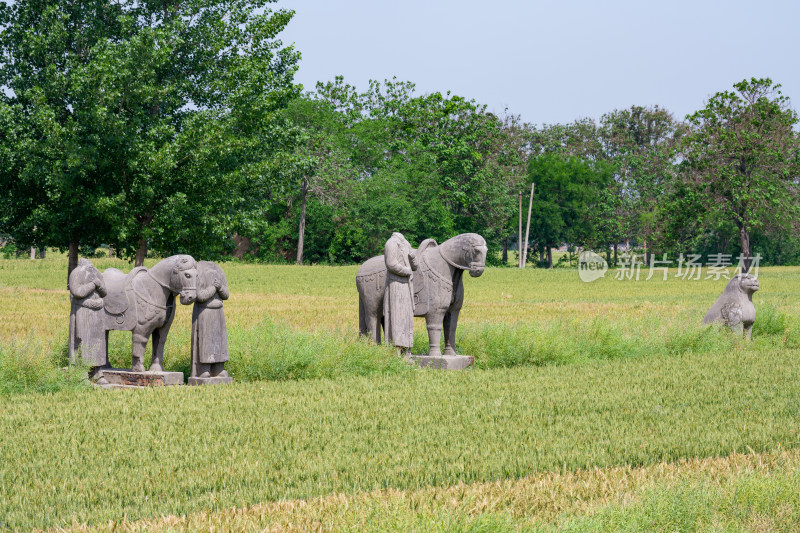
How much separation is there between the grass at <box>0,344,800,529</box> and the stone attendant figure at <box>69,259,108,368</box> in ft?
3.14

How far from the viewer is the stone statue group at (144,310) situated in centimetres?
1093

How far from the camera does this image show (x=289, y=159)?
28547mm

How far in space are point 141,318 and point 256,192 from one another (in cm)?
1815

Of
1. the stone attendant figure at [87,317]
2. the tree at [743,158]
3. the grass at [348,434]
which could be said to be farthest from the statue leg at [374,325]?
the tree at [743,158]

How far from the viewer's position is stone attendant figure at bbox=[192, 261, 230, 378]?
35.8 feet

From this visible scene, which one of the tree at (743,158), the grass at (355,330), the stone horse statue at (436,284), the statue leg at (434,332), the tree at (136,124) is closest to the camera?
the grass at (355,330)

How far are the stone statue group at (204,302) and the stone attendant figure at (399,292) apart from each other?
1 cm

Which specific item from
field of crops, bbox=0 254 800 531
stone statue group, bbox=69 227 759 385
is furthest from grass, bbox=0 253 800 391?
stone statue group, bbox=69 227 759 385

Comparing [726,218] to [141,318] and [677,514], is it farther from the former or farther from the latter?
[677,514]

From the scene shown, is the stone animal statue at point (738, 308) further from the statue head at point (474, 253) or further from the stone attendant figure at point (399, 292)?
the stone attendant figure at point (399, 292)

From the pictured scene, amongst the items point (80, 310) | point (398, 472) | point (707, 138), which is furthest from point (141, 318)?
point (707, 138)

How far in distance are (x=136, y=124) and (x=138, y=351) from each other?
15.4 metres

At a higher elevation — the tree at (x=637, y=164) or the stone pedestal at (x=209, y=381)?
the tree at (x=637, y=164)

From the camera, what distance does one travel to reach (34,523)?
5.38 meters
